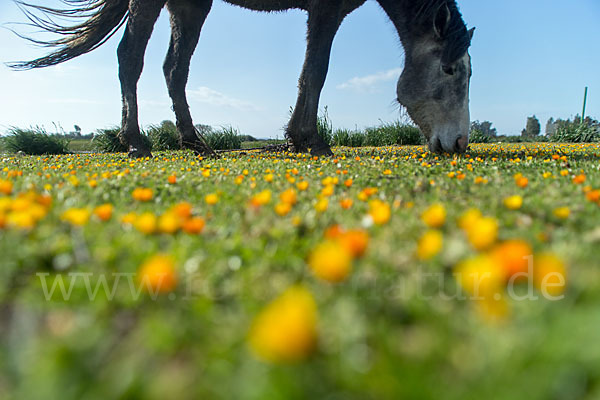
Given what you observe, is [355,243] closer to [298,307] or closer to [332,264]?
[332,264]

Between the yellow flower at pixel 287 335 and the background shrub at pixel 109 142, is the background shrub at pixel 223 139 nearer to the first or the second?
the background shrub at pixel 109 142

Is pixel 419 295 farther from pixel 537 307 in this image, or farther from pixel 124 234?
pixel 124 234

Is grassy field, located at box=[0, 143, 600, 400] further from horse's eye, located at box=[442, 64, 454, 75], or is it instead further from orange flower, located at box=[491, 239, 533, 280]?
horse's eye, located at box=[442, 64, 454, 75]

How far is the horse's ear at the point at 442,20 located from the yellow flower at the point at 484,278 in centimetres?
455

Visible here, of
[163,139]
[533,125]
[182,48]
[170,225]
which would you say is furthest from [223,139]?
[533,125]

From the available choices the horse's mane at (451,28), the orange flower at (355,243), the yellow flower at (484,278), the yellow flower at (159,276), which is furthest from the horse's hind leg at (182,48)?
the yellow flower at (484,278)

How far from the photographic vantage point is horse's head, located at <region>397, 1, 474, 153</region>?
4484mm

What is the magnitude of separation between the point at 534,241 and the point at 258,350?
1.15 m

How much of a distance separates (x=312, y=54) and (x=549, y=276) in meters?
5.31

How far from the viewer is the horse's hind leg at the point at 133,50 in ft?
17.3

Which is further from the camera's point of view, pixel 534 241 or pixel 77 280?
pixel 534 241

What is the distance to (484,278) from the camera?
77 cm

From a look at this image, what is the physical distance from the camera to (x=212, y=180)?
9.00ft

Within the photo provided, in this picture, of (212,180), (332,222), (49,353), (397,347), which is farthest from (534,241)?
(212,180)
